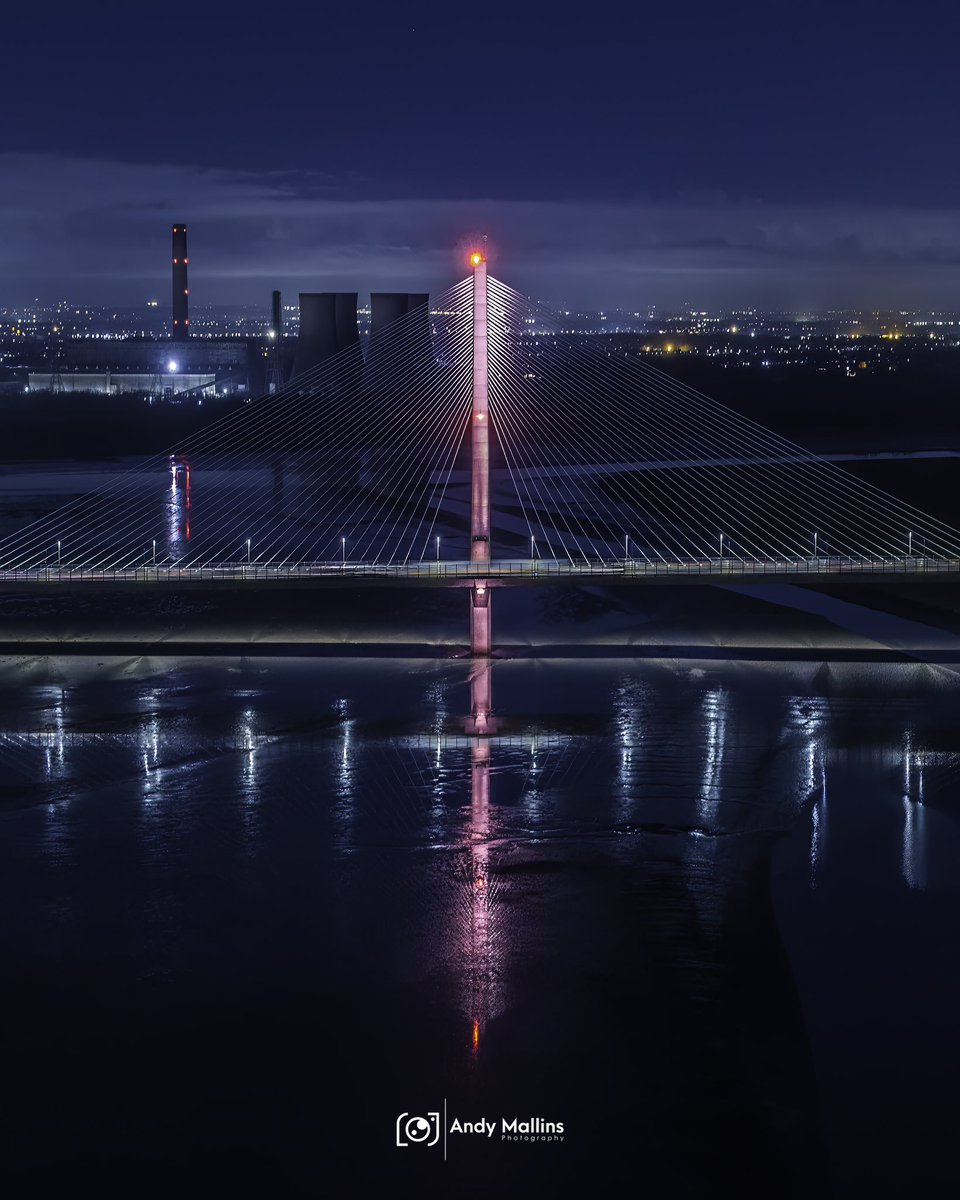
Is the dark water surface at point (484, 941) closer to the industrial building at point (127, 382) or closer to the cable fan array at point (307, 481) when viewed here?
the cable fan array at point (307, 481)

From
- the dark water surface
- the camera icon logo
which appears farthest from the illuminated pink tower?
the camera icon logo

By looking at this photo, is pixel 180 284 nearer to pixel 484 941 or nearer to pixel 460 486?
pixel 460 486

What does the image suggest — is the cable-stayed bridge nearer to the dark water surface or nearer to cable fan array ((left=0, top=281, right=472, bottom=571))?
cable fan array ((left=0, top=281, right=472, bottom=571))

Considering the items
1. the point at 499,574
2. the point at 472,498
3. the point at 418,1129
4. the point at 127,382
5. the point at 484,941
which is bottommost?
the point at 418,1129

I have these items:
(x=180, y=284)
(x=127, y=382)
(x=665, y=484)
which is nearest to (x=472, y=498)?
(x=665, y=484)

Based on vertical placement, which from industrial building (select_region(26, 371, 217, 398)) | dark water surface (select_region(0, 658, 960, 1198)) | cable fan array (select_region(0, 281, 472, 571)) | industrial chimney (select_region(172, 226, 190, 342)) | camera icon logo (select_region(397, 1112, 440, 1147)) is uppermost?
industrial chimney (select_region(172, 226, 190, 342))
